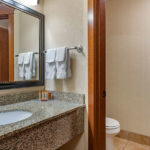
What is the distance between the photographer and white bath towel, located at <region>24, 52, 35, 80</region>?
59.9 inches

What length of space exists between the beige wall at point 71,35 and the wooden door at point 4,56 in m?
0.47

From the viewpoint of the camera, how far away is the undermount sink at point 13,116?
1080 millimetres

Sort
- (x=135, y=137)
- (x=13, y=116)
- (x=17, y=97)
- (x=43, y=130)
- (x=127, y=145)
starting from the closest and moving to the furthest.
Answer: (x=43, y=130) → (x=13, y=116) → (x=17, y=97) → (x=127, y=145) → (x=135, y=137)

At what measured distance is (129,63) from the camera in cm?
228

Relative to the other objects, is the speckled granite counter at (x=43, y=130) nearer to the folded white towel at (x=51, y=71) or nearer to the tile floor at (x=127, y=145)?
the folded white towel at (x=51, y=71)

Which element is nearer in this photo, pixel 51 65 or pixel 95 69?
pixel 95 69

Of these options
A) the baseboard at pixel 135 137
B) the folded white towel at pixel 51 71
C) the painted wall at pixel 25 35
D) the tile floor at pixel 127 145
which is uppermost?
the painted wall at pixel 25 35

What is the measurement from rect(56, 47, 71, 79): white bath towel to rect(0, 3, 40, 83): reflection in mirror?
370 mm

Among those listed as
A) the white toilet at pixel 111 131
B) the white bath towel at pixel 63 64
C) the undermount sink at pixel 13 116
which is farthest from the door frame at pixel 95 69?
the undermount sink at pixel 13 116

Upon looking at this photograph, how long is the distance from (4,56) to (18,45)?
0.71 feet

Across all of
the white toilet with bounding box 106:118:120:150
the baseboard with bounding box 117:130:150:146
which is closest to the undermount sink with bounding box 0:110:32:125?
the white toilet with bounding box 106:118:120:150

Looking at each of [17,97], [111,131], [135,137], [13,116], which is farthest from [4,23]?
[135,137]

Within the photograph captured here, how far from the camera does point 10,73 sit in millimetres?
1353

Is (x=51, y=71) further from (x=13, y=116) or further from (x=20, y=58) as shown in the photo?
(x=13, y=116)
